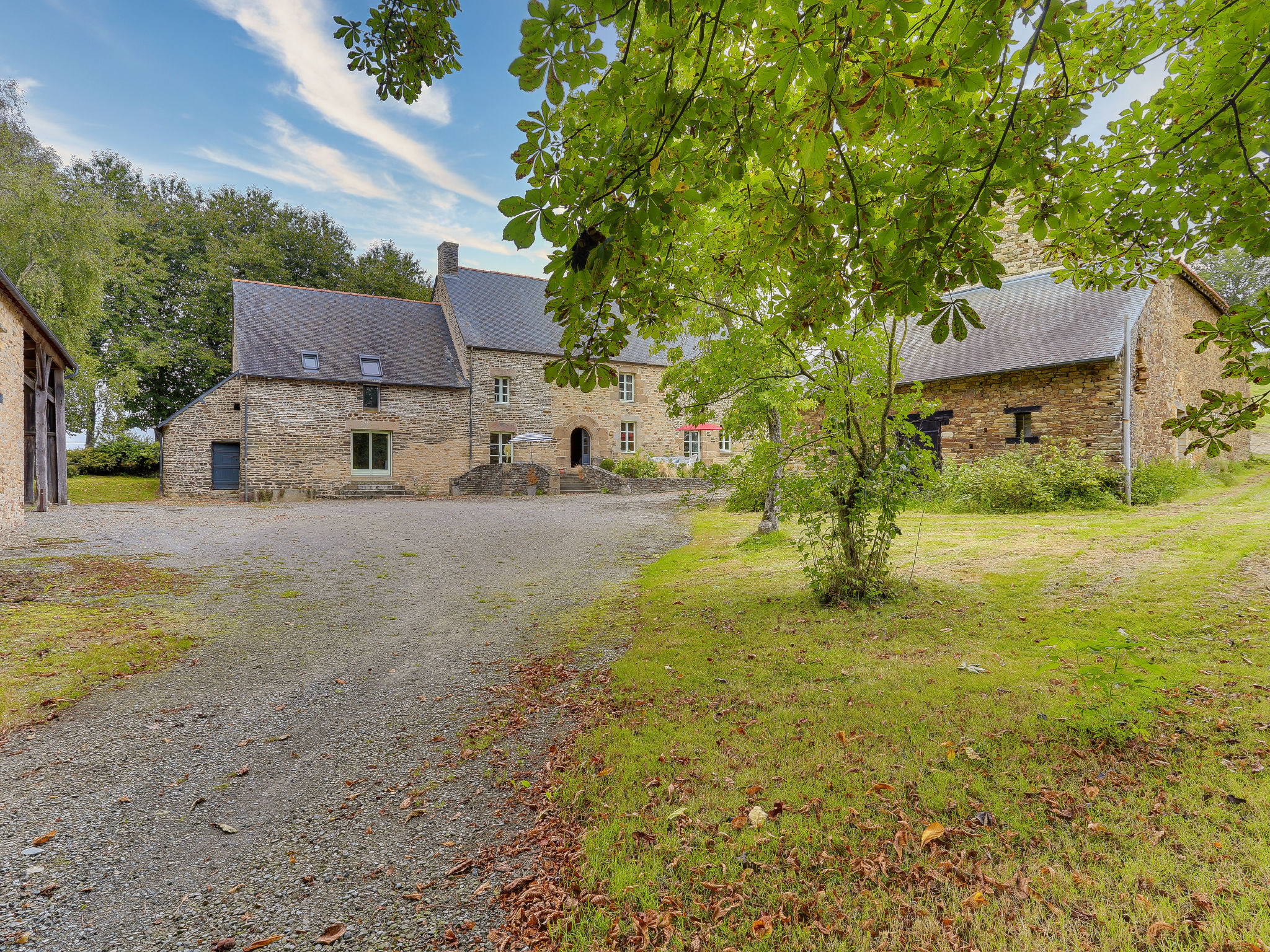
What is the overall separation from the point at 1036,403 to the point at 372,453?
2235 cm

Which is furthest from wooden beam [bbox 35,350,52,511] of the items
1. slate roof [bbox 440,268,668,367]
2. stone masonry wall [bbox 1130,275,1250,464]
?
stone masonry wall [bbox 1130,275,1250,464]

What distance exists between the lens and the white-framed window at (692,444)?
3020 centimetres

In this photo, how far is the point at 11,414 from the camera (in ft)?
36.7

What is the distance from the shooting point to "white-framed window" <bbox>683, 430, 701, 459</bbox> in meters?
30.2

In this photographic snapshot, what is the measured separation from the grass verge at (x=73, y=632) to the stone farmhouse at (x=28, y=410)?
5526mm

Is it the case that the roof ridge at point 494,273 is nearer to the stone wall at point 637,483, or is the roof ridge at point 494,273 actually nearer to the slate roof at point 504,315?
the slate roof at point 504,315

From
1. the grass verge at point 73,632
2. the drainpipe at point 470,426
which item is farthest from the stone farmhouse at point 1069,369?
the drainpipe at point 470,426

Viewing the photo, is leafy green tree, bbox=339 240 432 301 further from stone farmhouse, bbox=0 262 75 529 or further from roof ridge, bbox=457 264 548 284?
stone farmhouse, bbox=0 262 75 529

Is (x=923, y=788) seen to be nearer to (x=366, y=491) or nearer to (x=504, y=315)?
(x=366, y=491)

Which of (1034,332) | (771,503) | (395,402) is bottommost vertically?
(771,503)

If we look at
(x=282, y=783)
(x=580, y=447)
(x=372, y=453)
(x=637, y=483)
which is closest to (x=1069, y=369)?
(x=637, y=483)

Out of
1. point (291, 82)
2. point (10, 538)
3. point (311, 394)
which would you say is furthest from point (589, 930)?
point (311, 394)

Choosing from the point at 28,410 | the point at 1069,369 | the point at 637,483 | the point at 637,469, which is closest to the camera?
the point at 1069,369

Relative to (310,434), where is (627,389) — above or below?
above
